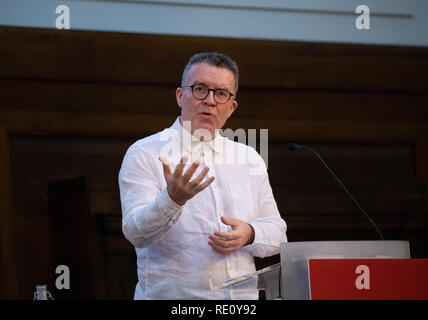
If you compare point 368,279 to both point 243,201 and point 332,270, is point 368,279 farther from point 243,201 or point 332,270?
point 243,201

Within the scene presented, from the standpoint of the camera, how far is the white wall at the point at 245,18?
12.8 ft

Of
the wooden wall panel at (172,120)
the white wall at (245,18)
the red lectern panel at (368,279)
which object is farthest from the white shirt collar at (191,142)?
the white wall at (245,18)

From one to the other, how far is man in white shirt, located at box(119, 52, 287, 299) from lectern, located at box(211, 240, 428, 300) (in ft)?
0.38

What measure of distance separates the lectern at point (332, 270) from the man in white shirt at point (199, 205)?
0.12 m

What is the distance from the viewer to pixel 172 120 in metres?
3.87

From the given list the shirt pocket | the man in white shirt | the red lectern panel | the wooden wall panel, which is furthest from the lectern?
the wooden wall panel

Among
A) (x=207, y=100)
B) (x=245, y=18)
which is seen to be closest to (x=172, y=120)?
(x=245, y=18)

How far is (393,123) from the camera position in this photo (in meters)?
4.17

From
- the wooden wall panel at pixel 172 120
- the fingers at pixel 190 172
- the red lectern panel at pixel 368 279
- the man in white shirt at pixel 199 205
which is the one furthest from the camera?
the wooden wall panel at pixel 172 120

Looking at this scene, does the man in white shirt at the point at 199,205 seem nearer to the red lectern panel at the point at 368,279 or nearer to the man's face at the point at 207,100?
the man's face at the point at 207,100

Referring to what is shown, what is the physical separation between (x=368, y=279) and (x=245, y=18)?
274 cm

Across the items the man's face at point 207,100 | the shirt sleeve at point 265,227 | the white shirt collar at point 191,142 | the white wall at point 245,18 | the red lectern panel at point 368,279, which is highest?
the white wall at point 245,18

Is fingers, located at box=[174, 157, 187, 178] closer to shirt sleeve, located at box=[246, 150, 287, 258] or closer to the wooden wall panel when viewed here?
shirt sleeve, located at box=[246, 150, 287, 258]
